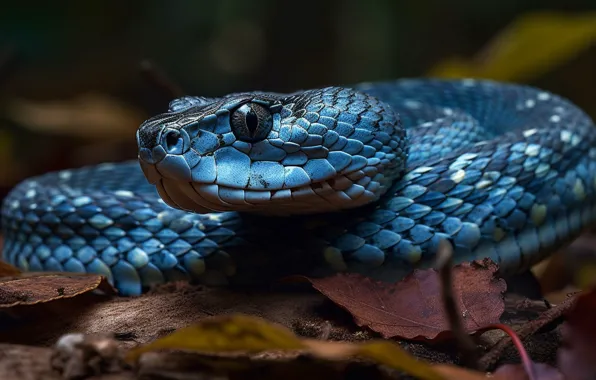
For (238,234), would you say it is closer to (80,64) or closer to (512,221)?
(512,221)

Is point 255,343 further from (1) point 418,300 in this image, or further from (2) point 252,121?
(2) point 252,121

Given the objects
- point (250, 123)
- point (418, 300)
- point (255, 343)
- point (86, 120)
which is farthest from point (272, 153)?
point (86, 120)

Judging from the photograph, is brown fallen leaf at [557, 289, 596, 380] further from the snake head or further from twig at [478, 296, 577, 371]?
the snake head

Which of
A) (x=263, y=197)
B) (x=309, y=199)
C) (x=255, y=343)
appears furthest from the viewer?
(x=309, y=199)

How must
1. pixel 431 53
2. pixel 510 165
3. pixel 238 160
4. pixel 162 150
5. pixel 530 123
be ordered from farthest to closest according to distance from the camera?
pixel 431 53
pixel 530 123
pixel 510 165
pixel 238 160
pixel 162 150

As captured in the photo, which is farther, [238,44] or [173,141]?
[238,44]

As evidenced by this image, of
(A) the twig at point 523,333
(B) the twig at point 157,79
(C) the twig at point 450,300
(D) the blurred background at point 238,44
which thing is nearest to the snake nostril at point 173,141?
(C) the twig at point 450,300

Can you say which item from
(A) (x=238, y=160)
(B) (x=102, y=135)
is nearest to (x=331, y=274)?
(A) (x=238, y=160)
